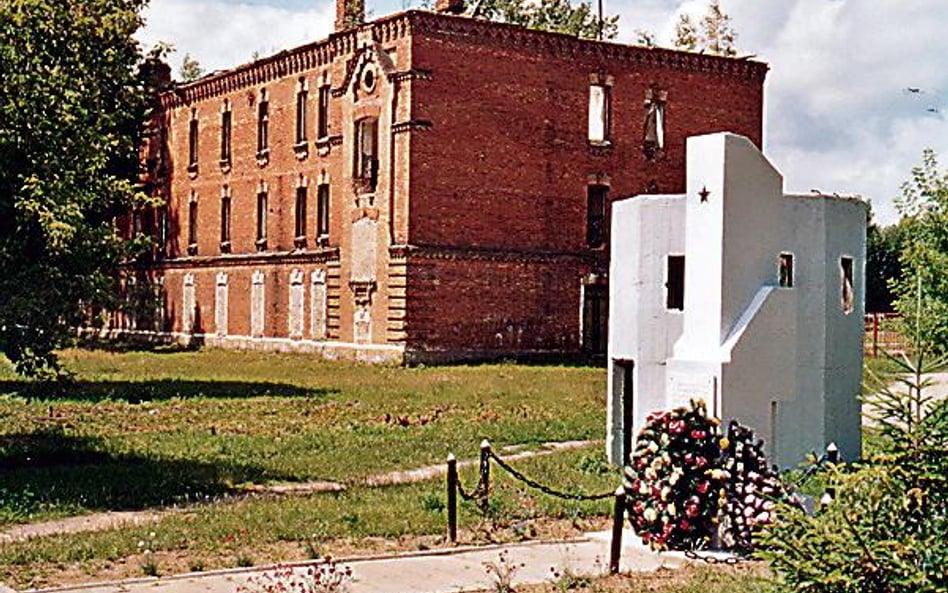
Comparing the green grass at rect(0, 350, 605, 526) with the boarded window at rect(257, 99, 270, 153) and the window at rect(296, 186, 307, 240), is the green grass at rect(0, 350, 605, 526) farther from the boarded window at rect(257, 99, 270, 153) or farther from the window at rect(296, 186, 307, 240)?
the boarded window at rect(257, 99, 270, 153)

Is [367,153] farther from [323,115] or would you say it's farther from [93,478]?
[93,478]

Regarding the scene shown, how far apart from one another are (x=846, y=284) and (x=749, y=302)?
2345 mm

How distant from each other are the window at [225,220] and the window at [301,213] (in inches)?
245

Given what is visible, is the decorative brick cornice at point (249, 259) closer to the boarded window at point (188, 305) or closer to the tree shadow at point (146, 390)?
the boarded window at point (188, 305)

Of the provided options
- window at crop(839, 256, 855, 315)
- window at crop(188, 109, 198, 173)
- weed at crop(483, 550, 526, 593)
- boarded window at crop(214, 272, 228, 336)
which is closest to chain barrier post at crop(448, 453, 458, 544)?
weed at crop(483, 550, 526, 593)

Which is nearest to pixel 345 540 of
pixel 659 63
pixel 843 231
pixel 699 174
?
pixel 699 174

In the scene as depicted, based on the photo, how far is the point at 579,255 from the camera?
4519 cm

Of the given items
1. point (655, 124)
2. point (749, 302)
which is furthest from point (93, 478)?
point (655, 124)

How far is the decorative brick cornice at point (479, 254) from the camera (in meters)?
42.3

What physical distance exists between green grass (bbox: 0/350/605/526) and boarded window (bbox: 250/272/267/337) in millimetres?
10919

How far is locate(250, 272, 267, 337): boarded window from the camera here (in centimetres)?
5184

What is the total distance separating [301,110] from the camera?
49812mm

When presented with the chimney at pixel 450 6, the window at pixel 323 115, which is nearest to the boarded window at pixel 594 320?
the chimney at pixel 450 6

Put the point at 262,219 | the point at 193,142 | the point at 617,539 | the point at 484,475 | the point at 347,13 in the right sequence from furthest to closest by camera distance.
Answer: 1. the point at 193,142
2. the point at 262,219
3. the point at 347,13
4. the point at 484,475
5. the point at 617,539
